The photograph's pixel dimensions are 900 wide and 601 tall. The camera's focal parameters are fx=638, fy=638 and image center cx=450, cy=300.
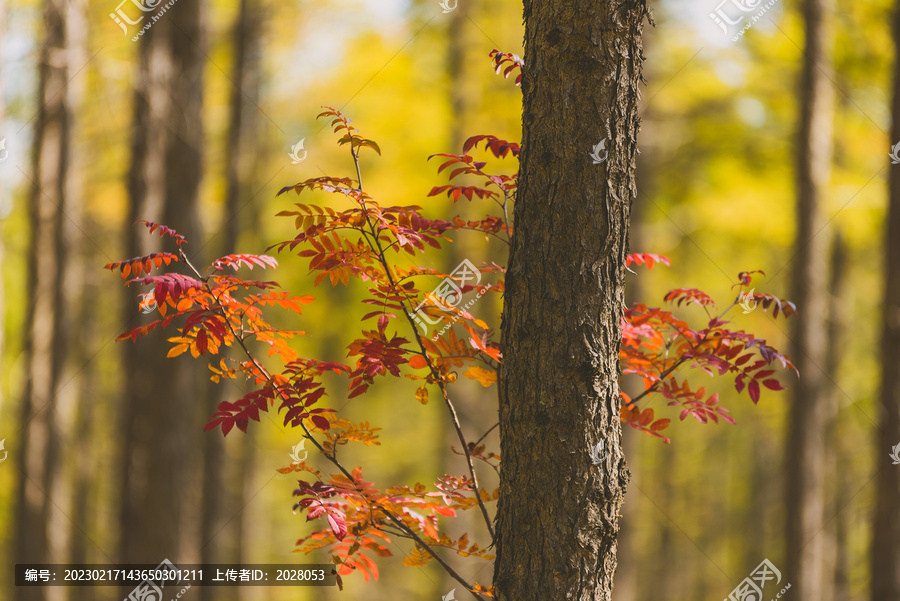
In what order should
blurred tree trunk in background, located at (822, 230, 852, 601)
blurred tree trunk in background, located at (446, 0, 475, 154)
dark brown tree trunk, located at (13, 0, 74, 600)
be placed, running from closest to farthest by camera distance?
dark brown tree trunk, located at (13, 0, 74, 600), blurred tree trunk in background, located at (446, 0, 475, 154), blurred tree trunk in background, located at (822, 230, 852, 601)

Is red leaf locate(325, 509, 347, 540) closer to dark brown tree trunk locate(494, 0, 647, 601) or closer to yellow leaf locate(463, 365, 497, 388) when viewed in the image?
dark brown tree trunk locate(494, 0, 647, 601)

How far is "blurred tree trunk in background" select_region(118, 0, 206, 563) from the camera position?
5.17m

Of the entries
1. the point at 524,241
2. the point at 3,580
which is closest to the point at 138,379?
the point at 524,241

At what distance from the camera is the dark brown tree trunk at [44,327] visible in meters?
7.84

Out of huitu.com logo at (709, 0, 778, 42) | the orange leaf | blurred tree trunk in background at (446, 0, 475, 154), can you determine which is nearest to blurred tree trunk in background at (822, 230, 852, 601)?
huitu.com logo at (709, 0, 778, 42)

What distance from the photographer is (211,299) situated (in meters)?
2.11

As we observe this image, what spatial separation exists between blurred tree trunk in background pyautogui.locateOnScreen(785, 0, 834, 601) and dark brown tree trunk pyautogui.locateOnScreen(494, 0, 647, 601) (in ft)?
16.7

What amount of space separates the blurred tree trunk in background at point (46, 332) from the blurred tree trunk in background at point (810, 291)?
8134 mm

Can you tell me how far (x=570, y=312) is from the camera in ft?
6.09

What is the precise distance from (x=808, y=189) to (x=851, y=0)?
8.84ft

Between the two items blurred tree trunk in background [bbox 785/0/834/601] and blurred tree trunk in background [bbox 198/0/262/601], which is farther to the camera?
blurred tree trunk in background [bbox 198/0/262/601]

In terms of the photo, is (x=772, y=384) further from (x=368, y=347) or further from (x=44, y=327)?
(x=44, y=327)

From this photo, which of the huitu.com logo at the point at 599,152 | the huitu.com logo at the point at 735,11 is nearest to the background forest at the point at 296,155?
the huitu.com logo at the point at 735,11

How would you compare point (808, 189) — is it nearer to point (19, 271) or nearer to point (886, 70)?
point (886, 70)
